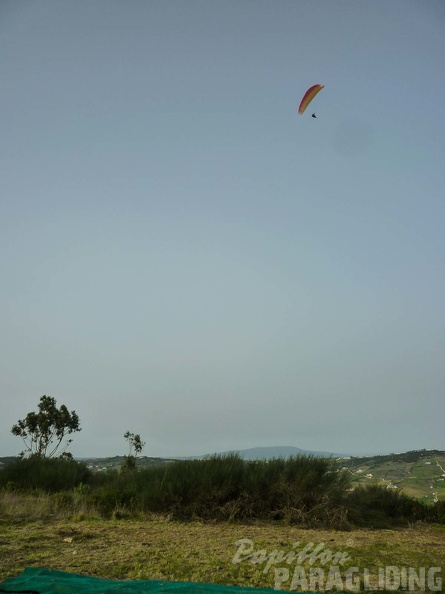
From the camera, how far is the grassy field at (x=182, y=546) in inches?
220

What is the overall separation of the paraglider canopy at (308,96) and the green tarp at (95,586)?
58.7 ft

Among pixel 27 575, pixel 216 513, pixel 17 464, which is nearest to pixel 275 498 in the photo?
pixel 216 513

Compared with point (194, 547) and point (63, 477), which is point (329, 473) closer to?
point (194, 547)

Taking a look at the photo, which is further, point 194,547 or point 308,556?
point 194,547

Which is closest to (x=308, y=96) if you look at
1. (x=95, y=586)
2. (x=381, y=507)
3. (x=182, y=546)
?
(x=381, y=507)

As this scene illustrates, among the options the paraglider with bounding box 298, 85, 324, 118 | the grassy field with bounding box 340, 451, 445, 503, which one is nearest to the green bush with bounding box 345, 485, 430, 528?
the grassy field with bounding box 340, 451, 445, 503

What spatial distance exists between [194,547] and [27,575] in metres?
2.82

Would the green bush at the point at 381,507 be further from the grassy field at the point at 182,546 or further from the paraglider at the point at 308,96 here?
the paraglider at the point at 308,96

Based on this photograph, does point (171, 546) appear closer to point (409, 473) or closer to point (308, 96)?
point (409, 473)

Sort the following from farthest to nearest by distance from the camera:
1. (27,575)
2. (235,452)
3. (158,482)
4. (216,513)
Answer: (235,452) < (158,482) < (216,513) < (27,575)

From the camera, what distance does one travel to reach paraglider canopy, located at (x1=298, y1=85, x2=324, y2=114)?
62.9 ft

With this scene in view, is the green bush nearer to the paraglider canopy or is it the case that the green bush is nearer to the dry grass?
the dry grass

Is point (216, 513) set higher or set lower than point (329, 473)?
lower

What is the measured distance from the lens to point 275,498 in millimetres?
10914
